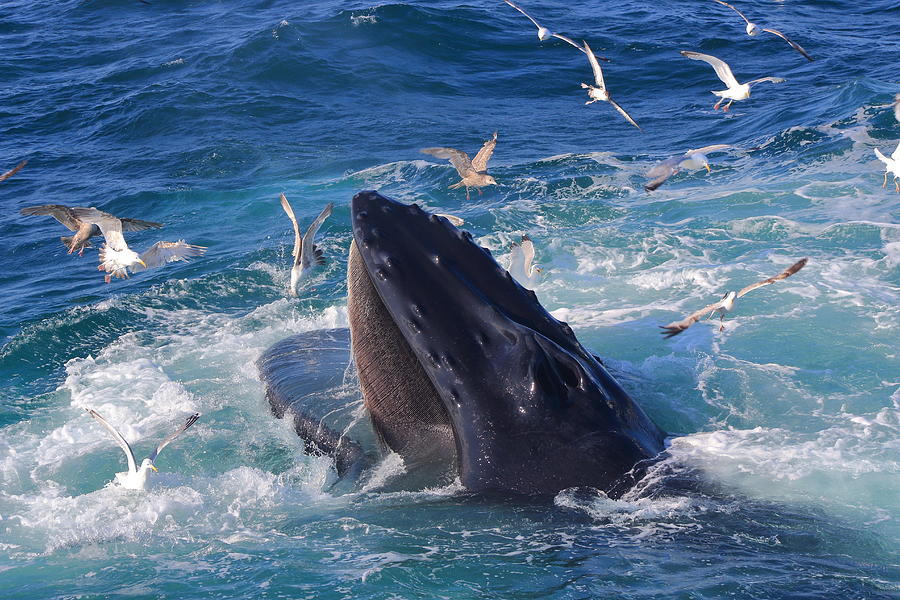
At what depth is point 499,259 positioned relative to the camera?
15055 millimetres

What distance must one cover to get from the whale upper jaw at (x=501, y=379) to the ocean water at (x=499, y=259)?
23 cm

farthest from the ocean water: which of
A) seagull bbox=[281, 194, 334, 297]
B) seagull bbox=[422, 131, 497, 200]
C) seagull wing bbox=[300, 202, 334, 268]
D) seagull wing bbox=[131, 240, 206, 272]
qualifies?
seagull bbox=[422, 131, 497, 200]

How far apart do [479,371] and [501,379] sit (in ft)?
0.48

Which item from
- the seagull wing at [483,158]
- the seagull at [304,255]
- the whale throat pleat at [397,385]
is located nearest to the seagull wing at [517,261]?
the seagull at [304,255]

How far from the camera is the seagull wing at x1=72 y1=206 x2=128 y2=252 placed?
1237 centimetres

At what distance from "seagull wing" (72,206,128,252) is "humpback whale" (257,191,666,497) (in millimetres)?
6498

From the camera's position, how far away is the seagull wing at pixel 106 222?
12367mm

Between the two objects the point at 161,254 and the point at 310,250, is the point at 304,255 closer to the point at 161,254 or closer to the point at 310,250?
the point at 310,250

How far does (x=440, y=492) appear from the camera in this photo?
21.5 feet

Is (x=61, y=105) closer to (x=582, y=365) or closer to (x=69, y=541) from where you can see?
(x=69, y=541)

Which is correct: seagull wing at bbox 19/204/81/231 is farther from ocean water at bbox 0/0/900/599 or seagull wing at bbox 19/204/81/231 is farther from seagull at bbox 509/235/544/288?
seagull at bbox 509/235/544/288

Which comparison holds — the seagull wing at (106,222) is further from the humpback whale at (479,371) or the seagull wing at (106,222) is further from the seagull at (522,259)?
the humpback whale at (479,371)

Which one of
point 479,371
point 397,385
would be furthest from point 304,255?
point 479,371

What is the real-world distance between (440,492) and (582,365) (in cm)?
126
